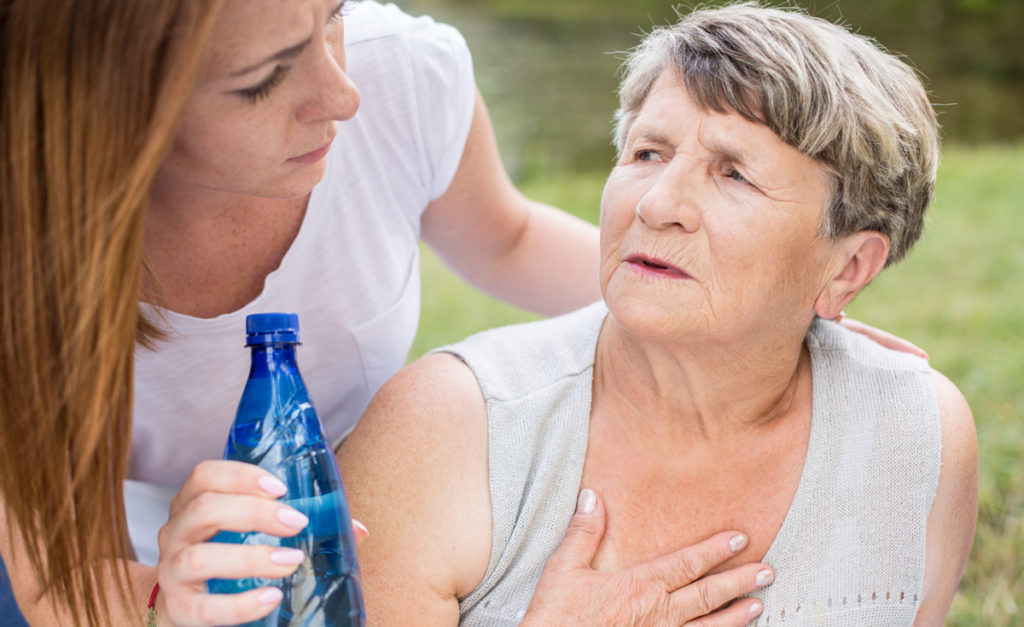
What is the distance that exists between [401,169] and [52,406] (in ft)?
3.24

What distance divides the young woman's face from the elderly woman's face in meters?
0.59

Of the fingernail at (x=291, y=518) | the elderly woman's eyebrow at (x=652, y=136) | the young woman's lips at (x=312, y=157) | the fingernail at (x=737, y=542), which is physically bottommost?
the fingernail at (x=737, y=542)

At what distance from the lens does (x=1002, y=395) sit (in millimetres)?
3746

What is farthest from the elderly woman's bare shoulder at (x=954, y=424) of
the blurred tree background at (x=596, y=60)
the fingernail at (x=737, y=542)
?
the blurred tree background at (x=596, y=60)

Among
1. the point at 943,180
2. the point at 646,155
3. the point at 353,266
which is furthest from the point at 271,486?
the point at 943,180

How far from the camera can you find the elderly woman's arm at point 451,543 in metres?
1.78

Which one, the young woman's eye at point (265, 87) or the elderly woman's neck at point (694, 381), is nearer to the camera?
the young woman's eye at point (265, 87)

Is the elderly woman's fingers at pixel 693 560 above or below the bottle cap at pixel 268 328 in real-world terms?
below

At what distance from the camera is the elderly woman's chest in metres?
1.95

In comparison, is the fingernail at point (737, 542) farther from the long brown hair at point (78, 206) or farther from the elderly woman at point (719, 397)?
the long brown hair at point (78, 206)

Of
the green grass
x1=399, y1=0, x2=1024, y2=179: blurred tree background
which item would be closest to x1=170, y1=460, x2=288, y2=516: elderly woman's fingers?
the green grass

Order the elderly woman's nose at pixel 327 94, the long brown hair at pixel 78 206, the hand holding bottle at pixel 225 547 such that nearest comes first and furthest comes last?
1. the long brown hair at pixel 78 206
2. the hand holding bottle at pixel 225 547
3. the elderly woman's nose at pixel 327 94

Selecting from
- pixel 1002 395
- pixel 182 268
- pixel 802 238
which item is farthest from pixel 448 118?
pixel 1002 395

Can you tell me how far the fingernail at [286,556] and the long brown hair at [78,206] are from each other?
242 mm
